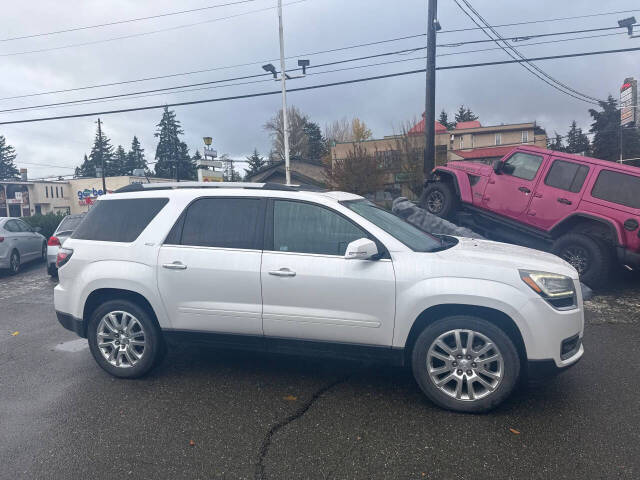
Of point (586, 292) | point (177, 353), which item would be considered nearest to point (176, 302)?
point (177, 353)

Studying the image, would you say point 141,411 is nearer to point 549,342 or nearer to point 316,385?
point 316,385

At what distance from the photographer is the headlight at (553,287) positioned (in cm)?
352

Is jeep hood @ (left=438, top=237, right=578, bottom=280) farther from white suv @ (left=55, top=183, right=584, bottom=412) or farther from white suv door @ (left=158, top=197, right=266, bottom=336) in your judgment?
white suv door @ (left=158, top=197, right=266, bottom=336)

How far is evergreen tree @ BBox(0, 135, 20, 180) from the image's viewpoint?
81.4 metres

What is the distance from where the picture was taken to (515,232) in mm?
8930

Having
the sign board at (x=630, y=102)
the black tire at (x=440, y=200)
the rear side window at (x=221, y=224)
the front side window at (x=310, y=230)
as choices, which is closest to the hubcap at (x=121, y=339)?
the rear side window at (x=221, y=224)

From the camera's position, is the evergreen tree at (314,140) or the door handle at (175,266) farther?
the evergreen tree at (314,140)

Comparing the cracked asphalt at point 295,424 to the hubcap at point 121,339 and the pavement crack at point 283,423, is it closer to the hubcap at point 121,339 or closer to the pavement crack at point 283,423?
the pavement crack at point 283,423

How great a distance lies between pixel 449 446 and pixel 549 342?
1.09m

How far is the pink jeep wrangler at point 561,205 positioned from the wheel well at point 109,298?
22.4 ft

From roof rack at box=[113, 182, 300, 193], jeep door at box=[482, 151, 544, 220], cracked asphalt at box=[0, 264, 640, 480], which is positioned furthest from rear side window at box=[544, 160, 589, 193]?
roof rack at box=[113, 182, 300, 193]

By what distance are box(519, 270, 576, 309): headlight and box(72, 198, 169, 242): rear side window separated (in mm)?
3286

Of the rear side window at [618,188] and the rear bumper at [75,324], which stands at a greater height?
the rear side window at [618,188]

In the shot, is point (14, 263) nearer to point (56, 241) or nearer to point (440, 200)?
point (56, 241)
